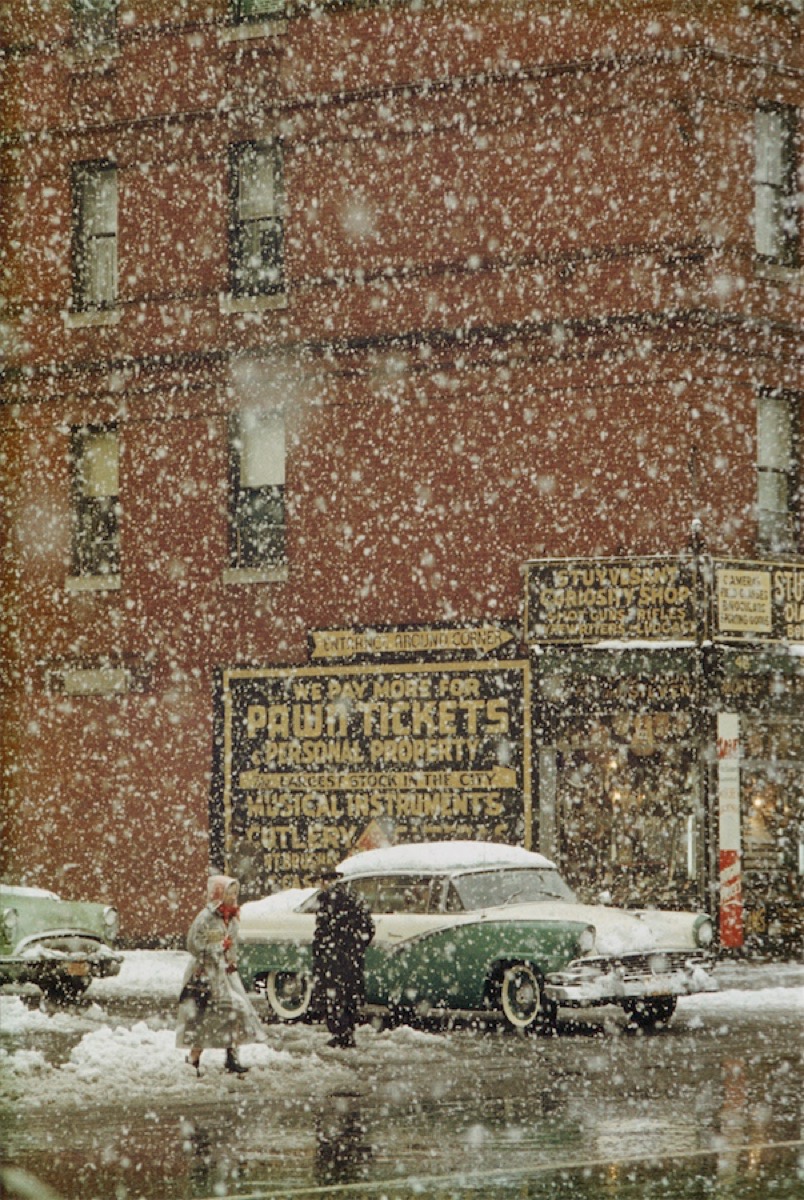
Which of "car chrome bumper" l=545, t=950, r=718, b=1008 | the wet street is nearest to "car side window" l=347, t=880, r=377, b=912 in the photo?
the wet street

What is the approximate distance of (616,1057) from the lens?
14.9 metres

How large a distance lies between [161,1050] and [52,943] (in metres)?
5.34

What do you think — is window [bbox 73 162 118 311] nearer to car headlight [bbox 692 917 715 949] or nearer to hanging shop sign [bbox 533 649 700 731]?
hanging shop sign [bbox 533 649 700 731]

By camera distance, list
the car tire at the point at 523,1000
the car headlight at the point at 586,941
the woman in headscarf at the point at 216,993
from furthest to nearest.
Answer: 1. the car tire at the point at 523,1000
2. the car headlight at the point at 586,941
3. the woman in headscarf at the point at 216,993

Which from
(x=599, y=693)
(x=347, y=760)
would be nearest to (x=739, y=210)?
(x=599, y=693)

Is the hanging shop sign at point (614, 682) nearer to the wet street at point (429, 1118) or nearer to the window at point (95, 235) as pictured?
the wet street at point (429, 1118)

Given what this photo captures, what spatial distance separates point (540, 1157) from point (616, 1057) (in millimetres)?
5177

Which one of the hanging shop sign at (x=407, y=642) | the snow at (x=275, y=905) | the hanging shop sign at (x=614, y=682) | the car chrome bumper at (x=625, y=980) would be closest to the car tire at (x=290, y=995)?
the snow at (x=275, y=905)

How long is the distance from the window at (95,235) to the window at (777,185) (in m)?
9.05

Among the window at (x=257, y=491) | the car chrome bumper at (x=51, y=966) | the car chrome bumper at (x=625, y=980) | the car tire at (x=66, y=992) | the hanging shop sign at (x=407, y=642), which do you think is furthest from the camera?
the window at (x=257, y=491)

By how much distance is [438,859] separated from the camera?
17750 mm

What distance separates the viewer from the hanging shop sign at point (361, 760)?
24.7 m

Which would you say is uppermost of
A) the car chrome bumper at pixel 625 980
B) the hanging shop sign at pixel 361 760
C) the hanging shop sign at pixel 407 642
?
the hanging shop sign at pixel 407 642

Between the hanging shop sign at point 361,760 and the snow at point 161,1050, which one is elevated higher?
the hanging shop sign at point 361,760
